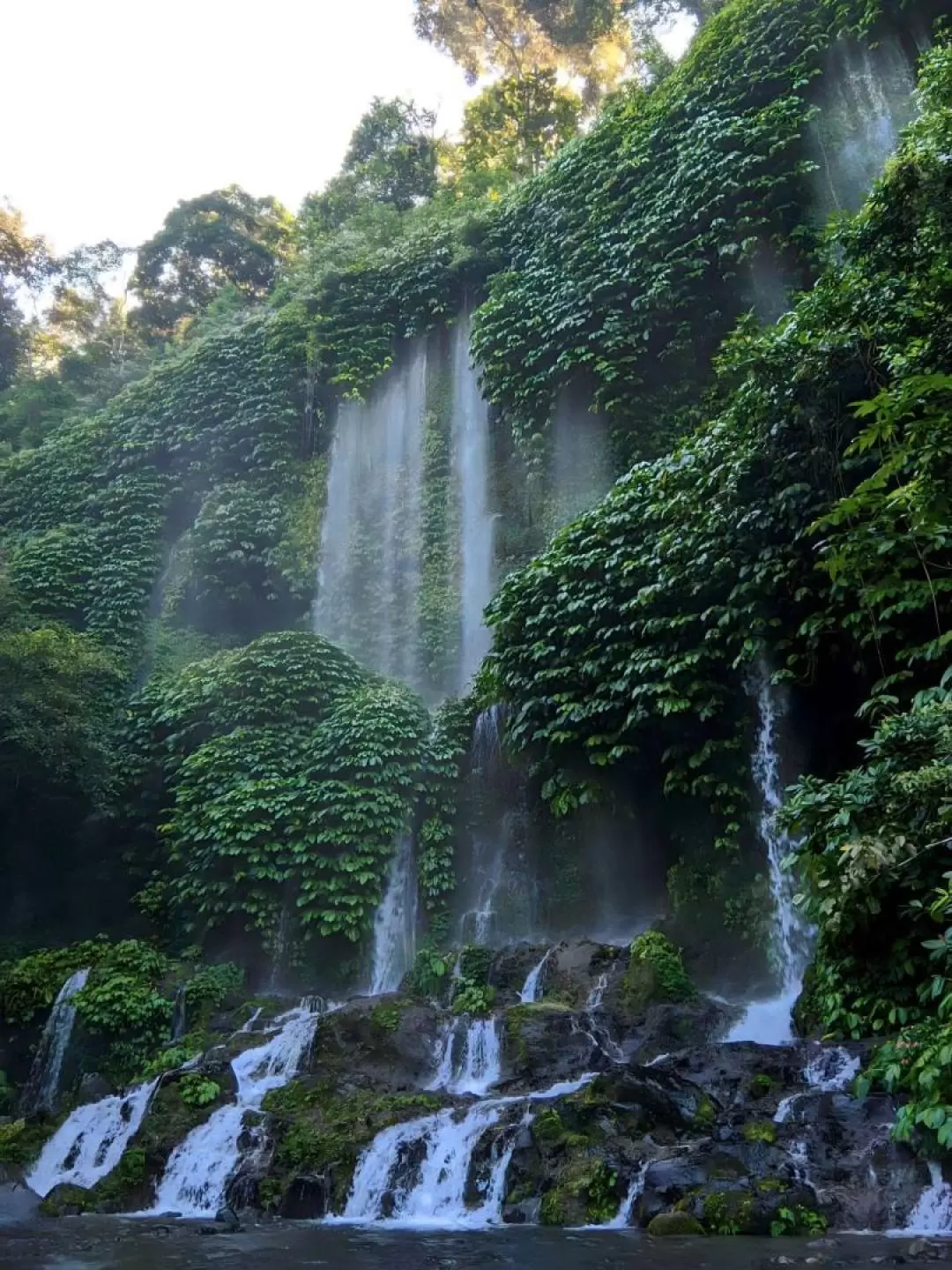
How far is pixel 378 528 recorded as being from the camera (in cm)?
1934

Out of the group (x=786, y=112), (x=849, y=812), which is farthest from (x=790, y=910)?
(x=786, y=112)

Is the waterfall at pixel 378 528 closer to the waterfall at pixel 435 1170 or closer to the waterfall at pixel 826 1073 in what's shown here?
the waterfall at pixel 435 1170

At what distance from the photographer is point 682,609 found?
418 inches

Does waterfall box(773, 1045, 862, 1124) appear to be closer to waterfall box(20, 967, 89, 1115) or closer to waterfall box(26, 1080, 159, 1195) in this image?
waterfall box(26, 1080, 159, 1195)

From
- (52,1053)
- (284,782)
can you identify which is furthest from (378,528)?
(52,1053)

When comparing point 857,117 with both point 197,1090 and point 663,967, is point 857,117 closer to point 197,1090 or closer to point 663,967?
point 663,967

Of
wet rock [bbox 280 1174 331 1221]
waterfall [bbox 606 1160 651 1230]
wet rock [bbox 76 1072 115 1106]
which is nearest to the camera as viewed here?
waterfall [bbox 606 1160 651 1230]

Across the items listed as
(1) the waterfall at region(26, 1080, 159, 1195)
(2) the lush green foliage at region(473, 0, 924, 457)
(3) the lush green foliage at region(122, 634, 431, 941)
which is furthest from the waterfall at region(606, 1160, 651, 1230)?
(2) the lush green foliage at region(473, 0, 924, 457)

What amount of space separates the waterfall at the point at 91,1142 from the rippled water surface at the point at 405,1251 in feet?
7.16

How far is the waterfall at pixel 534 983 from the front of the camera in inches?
389

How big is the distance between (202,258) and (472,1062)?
1182 inches

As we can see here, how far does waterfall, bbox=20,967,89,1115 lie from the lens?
35.5 feet

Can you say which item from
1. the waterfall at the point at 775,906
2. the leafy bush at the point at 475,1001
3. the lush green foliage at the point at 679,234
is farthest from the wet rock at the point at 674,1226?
the lush green foliage at the point at 679,234

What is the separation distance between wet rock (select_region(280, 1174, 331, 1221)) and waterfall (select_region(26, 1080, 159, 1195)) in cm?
215
